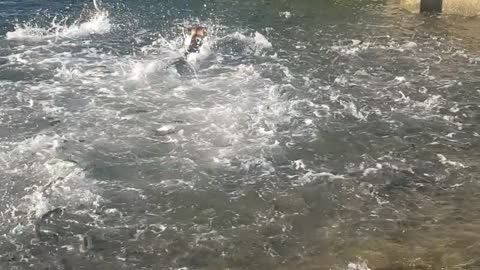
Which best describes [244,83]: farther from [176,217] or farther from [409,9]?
[409,9]

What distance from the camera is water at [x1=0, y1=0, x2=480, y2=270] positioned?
11.0m

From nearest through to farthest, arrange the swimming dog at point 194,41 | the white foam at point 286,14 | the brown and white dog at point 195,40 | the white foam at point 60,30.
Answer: the swimming dog at point 194,41
the brown and white dog at point 195,40
the white foam at point 60,30
the white foam at point 286,14

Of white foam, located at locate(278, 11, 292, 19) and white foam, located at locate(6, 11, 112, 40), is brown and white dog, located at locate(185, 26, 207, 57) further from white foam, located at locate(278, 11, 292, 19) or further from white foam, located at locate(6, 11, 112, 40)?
white foam, located at locate(278, 11, 292, 19)

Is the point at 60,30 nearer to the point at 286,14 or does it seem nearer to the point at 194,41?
the point at 194,41

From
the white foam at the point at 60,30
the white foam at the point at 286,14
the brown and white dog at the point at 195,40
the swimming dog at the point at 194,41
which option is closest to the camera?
the swimming dog at the point at 194,41

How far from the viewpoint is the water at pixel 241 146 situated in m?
11.0

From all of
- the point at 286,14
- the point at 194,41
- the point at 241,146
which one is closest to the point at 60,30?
the point at 194,41

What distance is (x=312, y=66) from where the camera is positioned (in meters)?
19.4

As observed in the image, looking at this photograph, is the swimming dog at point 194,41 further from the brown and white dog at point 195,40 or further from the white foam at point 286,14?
the white foam at point 286,14

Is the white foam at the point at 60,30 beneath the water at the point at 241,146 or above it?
above

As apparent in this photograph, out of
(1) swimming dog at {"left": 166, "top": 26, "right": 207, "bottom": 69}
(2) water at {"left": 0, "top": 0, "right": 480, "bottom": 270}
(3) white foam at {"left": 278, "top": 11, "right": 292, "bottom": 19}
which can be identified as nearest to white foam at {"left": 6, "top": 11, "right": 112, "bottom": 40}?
(2) water at {"left": 0, "top": 0, "right": 480, "bottom": 270}

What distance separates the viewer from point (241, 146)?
47.2ft

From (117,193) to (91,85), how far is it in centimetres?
659

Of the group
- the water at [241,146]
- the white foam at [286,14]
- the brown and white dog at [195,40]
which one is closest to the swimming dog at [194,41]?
the brown and white dog at [195,40]
